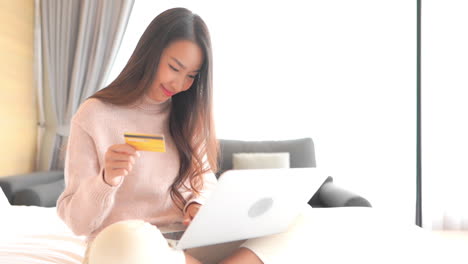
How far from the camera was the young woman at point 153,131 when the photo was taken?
1.24 m

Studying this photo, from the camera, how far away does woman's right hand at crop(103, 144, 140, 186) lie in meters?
1.08

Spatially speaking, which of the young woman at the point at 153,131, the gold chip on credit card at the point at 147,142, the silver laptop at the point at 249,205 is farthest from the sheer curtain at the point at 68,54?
the gold chip on credit card at the point at 147,142

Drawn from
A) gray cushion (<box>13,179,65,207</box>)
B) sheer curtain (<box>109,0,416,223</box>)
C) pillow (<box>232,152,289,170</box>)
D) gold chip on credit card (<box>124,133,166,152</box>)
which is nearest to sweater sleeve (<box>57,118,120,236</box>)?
gold chip on credit card (<box>124,133,166,152</box>)

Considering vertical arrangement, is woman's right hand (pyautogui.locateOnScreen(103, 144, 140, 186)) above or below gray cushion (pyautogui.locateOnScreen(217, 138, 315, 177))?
above

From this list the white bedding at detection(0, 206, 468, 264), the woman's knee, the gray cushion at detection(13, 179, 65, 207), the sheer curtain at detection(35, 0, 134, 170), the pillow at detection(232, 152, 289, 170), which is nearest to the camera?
the woman's knee

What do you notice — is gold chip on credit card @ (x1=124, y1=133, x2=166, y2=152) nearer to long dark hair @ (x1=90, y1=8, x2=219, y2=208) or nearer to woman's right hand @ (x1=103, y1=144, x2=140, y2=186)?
woman's right hand @ (x1=103, y1=144, x2=140, y2=186)

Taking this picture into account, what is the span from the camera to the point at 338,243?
140 centimetres

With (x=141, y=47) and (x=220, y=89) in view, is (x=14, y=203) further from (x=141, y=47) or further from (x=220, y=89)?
(x=220, y=89)

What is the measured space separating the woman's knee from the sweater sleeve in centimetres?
22

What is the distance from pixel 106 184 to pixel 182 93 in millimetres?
541

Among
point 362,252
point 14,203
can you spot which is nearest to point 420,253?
point 362,252

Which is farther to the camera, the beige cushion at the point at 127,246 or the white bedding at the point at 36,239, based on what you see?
the white bedding at the point at 36,239

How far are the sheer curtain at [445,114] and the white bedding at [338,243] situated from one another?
2.25 meters

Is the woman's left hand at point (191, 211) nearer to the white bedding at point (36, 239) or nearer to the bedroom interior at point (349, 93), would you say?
the white bedding at point (36, 239)
